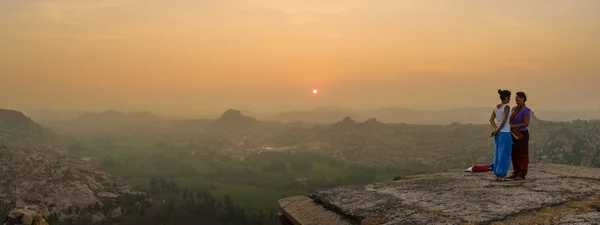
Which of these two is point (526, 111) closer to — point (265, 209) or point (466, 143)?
point (265, 209)

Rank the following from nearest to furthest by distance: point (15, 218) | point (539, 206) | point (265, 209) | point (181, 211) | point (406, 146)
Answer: point (539, 206) → point (15, 218) → point (181, 211) → point (265, 209) → point (406, 146)

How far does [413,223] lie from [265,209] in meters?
102

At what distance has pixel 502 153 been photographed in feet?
30.4

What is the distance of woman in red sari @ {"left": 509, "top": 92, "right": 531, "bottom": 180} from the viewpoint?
30.0ft

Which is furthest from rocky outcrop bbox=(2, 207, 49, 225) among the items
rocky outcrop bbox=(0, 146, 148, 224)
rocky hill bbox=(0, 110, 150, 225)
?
rocky outcrop bbox=(0, 146, 148, 224)

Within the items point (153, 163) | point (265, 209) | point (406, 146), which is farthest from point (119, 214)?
point (406, 146)

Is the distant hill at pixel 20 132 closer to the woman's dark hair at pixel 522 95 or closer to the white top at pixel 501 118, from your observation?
the white top at pixel 501 118

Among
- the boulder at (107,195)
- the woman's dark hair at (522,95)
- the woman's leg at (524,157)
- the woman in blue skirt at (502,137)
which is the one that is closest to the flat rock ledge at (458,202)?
the woman's leg at (524,157)

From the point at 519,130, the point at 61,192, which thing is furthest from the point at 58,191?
the point at 519,130

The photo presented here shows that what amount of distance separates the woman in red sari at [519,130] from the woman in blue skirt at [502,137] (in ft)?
Result: 0.43

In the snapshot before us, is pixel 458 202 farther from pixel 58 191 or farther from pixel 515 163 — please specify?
pixel 58 191

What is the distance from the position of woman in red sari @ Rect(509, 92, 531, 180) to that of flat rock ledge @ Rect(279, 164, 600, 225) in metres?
0.44

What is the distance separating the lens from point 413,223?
18.9 ft

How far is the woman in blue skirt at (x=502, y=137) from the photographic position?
908 centimetres
